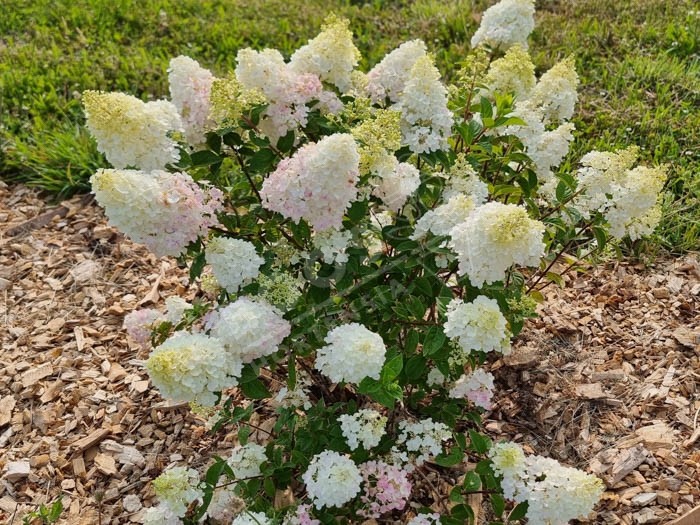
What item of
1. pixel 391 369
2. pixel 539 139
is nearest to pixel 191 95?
pixel 391 369

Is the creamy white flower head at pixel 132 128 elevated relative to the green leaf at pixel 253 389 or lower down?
elevated

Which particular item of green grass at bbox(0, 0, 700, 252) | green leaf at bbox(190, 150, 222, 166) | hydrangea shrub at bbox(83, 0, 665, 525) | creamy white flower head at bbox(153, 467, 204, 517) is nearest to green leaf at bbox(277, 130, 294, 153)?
hydrangea shrub at bbox(83, 0, 665, 525)

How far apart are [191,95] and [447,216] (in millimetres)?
922

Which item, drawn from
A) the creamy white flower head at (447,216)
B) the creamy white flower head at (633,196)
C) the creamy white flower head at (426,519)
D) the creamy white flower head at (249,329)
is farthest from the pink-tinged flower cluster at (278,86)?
the creamy white flower head at (426,519)

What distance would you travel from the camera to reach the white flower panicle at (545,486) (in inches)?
83.2

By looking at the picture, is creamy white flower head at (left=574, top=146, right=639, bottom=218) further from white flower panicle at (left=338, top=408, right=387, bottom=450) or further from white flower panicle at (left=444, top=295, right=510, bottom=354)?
white flower panicle at (left=338, top=408, right=387, bottom=450)

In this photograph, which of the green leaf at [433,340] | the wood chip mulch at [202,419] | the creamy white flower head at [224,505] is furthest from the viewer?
the wood chip mulch at [202,419]

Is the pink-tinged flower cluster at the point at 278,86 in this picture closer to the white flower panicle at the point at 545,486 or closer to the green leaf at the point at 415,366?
the green leaf at the point at 415,366

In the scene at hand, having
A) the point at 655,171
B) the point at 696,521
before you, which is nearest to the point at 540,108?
the point at 655,171

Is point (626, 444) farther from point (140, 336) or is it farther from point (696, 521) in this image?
point (140, 336)

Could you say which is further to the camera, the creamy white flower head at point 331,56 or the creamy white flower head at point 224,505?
the creamy white flower head at point 224,505

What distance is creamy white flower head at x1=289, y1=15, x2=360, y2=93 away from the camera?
246 centimetres

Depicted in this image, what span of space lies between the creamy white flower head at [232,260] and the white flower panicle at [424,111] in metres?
0.63

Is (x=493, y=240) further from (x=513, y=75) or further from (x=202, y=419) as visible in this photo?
(x=202, y=419)
